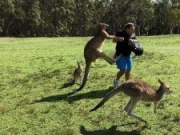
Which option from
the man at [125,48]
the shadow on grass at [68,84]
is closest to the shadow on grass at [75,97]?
the man at [125,48]

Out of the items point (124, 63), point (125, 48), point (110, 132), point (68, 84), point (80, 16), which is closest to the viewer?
point (110, 132)

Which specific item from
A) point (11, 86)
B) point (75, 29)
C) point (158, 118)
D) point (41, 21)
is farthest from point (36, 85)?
point (75, 29)

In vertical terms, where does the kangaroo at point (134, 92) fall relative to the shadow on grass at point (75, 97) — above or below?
above

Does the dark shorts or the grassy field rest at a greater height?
the dark shorts

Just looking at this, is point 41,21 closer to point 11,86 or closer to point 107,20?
point 107,20

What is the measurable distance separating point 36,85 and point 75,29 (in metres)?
66.3

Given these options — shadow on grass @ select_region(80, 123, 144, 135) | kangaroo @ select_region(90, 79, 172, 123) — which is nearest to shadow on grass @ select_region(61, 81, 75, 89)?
shadow on grass @ select_region(80, 123, 144, 135)

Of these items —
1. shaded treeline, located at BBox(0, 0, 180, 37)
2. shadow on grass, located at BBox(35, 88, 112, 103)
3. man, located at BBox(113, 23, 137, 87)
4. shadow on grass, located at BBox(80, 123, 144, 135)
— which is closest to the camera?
shadow on grass, located at BBox(80, 123, 144, 135)

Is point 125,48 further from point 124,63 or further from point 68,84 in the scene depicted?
point 68,84

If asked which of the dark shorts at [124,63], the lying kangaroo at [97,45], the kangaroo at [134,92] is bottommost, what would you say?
the kangaroo at [134,92]

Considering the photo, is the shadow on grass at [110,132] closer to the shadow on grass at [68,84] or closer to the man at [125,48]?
the man at [125,48]

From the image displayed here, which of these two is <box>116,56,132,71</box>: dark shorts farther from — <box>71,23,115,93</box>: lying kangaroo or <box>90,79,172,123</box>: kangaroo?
<box>90,79,172,123</box>: kangaroo

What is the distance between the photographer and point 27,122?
28.1ft

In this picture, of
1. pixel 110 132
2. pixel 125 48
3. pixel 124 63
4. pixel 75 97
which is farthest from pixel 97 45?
pixel 110 132
